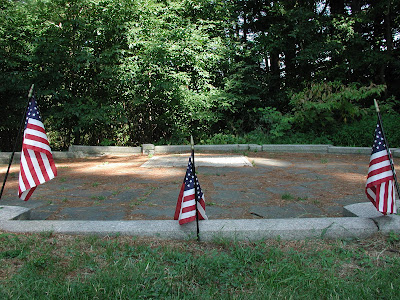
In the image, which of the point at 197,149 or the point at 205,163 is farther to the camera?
the point at 197,149

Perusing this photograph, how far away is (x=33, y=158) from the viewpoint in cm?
297

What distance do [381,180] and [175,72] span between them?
8.69m

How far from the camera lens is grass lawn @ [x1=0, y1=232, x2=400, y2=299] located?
183 cm

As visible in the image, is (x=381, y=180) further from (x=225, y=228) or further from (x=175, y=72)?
(x=175, y=72)

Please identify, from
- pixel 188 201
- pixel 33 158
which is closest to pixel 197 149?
pixel 33 158

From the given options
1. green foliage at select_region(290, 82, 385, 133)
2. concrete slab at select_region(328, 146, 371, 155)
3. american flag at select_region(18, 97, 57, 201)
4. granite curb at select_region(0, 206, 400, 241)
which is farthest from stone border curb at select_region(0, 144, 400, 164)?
granite curb at select_region(0, 206, 400, 241)

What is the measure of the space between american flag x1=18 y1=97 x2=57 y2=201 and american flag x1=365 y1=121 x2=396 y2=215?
2.92 meters

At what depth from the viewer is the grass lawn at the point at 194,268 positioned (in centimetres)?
183

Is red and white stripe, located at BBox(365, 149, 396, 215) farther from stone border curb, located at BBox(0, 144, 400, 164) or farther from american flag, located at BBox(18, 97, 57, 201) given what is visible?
stone border curb, located at BBox(0, 144, 400, 164)

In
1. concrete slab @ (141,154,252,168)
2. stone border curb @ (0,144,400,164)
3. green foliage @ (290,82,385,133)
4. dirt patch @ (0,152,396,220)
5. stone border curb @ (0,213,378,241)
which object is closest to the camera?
stone border curb @ (0,213,378,241)

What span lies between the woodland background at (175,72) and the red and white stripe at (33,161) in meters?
6.22

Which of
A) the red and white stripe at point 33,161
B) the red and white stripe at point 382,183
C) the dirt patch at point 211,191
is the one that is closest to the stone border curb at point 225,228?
the red and white stripe at point 382,183

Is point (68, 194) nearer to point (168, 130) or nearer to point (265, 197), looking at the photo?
point (265, 197)

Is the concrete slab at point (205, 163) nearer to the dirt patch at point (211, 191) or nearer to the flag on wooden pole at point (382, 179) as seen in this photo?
the dirt patch at point (211, 191)
